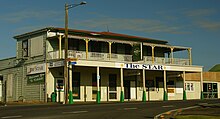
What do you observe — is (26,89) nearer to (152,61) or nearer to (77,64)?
(77,64)

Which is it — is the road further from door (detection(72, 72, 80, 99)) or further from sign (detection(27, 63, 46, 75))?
door (detection(72, 72, 80, 99))

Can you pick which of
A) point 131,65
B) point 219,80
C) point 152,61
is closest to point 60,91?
point 131,65

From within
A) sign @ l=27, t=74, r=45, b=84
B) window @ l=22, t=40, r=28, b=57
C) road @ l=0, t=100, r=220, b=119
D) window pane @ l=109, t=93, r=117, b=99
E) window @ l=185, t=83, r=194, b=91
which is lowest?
window pane @ l=109, t=93, r=117, b=99

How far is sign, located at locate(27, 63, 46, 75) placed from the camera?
123 ft

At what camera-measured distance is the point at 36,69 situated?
1508 inches

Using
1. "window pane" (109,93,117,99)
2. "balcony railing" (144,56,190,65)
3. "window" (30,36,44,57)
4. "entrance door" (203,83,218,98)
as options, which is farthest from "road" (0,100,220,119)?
"entrance door" (203,83,218,98)

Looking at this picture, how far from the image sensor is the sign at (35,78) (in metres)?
37.6

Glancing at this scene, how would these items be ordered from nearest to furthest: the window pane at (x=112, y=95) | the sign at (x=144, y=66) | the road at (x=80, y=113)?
the road at (x=80, y=113)
the sign at (x=144, y=66)
the window pane at (x=112, y=95)

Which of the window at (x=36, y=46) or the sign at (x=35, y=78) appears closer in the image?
the sign at (x=35, y=78)

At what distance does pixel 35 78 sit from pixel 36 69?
89 centimetres

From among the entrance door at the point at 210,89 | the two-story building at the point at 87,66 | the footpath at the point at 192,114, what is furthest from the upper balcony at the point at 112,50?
the footpath at the point at 192,114

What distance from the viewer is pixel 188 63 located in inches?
1777

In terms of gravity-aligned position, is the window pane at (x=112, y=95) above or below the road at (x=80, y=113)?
below

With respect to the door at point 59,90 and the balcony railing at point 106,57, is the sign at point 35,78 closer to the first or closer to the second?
the door at point 59,90
